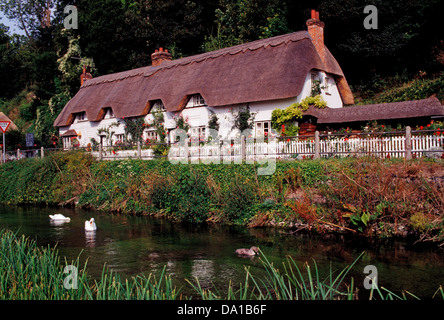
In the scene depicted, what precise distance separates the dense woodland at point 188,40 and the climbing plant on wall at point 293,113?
6.17 m

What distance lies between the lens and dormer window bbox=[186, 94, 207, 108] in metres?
23.6

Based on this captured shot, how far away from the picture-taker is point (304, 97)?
2056 cm

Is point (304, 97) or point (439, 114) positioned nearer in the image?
point (439, 114)

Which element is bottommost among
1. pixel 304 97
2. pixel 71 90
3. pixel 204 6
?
pixel 304 97

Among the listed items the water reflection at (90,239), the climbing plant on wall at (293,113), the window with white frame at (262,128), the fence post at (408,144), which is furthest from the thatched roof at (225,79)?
the water reflection at (90,239)

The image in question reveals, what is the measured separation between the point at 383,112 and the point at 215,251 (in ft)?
33.9

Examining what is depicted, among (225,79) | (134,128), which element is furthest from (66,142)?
(225,79)

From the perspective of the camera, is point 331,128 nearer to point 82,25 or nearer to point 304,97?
point 304,97

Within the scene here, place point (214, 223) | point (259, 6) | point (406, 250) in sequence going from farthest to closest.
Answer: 1. point (259, 6)
2. point (214, 223)
3. point (406, 250)

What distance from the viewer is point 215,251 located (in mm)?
10242

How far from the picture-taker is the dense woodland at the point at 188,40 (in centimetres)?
2602

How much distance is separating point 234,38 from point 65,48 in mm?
16263

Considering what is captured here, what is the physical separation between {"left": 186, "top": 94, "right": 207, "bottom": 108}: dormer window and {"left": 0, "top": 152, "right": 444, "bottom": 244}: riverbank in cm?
694
